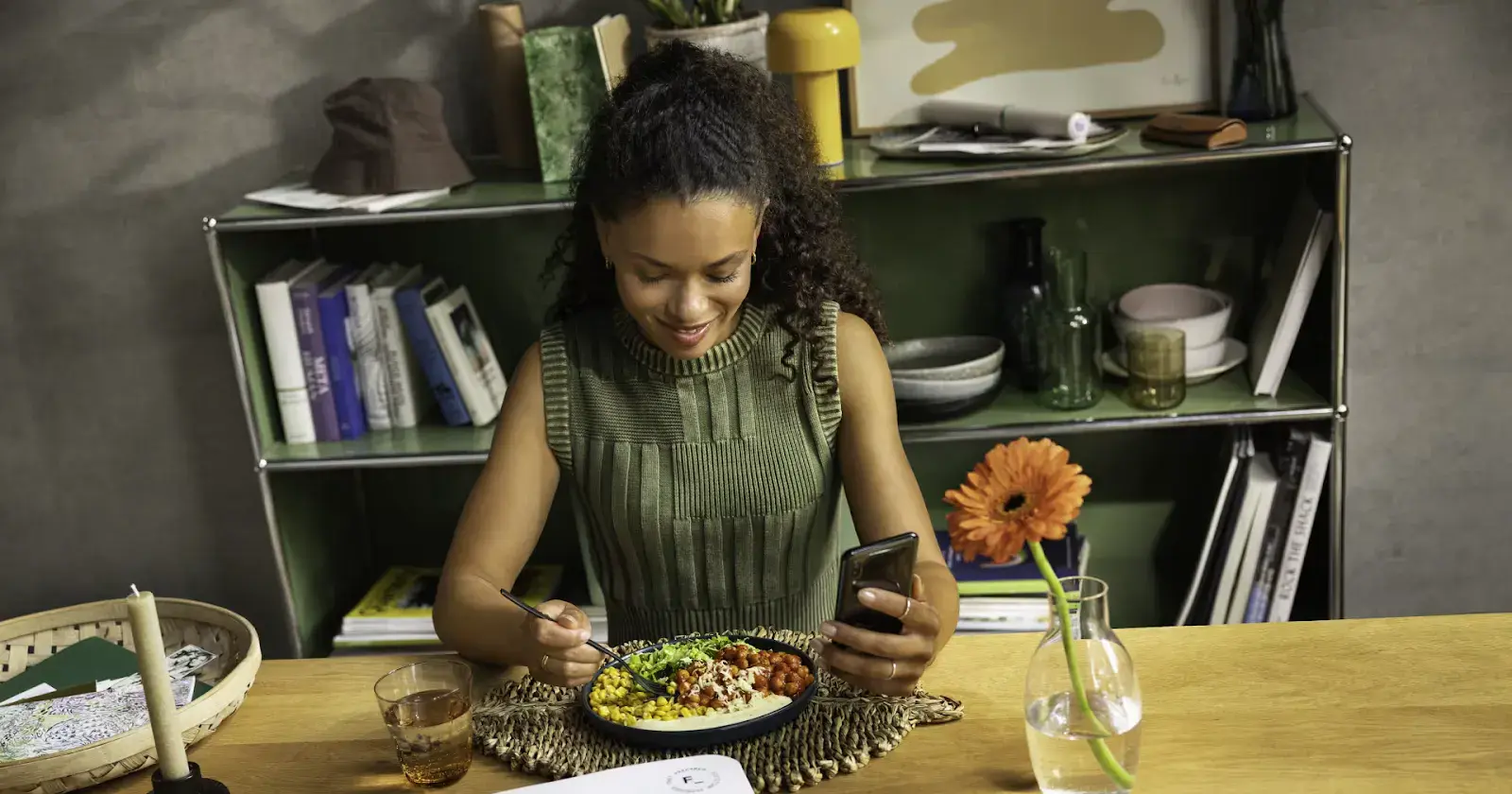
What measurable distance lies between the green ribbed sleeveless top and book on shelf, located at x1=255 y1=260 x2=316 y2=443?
2.30ft

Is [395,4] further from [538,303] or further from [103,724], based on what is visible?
[103,724]

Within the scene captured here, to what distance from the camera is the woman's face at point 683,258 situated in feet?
4.76

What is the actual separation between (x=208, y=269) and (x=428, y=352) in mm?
556

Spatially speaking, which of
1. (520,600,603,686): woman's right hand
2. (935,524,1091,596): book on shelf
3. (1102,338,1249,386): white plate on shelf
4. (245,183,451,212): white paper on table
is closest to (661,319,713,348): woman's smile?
(520,600,603,686): woman's right hand

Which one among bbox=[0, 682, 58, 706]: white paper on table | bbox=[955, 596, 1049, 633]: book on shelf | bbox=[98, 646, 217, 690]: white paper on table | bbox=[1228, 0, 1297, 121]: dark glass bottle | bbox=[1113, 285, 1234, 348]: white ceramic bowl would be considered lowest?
bbox=[955, 596, 1049, 633]: book on shelf

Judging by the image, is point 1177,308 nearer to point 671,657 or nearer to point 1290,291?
point 1290,291

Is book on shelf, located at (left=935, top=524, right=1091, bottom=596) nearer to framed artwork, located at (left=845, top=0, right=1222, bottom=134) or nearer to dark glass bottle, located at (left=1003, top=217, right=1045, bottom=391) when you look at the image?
dark glass bottle, located at (left=1003, top=217, right=1045, bottom=391)

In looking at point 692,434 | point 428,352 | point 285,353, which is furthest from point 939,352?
point 285,353

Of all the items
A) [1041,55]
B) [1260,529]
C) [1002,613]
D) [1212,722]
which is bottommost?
[1002,613]

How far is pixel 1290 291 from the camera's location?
2.12 metres

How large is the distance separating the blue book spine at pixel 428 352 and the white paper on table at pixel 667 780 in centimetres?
121

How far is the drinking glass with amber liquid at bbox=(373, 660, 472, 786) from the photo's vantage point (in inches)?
46.6

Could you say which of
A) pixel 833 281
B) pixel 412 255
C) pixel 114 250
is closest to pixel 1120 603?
pixel 833 281

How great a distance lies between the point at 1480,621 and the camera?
4.40ft
